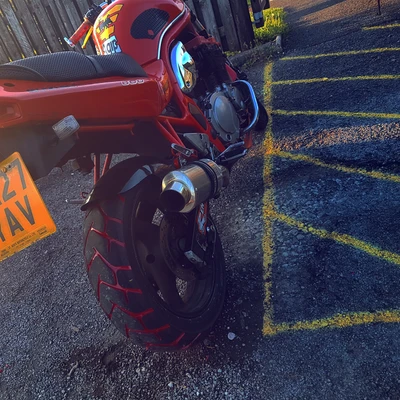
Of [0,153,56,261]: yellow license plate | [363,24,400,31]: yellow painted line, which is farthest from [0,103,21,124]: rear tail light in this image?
[363,24,400,31]: yellow painted line

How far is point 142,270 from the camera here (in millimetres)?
1946

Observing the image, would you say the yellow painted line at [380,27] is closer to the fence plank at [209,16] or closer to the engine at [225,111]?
the fence plank at [209,16]

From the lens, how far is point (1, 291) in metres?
3.45

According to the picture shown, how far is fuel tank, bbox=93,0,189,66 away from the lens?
8.80 feet

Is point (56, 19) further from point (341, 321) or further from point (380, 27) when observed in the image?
point (341, 321)

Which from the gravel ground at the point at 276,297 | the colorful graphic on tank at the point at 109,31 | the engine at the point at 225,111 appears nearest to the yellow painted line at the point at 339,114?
the gravel ground at the point at 276,297

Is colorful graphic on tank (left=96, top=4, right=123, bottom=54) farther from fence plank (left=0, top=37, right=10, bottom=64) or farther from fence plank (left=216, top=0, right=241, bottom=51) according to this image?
fence plank (left=0, top=37, right=10, bottom=64)

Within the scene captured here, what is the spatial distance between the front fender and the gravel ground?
3.33 feet

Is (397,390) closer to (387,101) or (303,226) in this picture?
(303,226)

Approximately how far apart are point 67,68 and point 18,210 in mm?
701

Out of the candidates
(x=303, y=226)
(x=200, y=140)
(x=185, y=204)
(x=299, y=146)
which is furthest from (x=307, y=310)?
(x=299, y=146)

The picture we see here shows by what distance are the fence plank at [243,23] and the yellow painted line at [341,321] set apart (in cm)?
534

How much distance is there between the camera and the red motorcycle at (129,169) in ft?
4.87

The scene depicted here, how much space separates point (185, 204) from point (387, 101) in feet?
9.88
